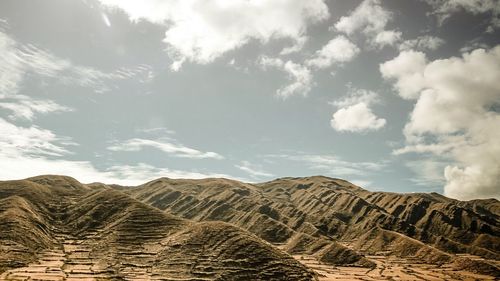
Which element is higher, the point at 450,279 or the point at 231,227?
the point at 231,227

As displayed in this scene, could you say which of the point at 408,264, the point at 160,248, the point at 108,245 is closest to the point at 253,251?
the point at 160,248

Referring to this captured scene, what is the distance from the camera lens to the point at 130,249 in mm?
148000

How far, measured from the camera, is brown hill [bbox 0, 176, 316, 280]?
124 m

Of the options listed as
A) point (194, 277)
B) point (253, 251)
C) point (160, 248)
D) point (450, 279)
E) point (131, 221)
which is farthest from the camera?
point (131, 221)

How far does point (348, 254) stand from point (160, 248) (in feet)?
305

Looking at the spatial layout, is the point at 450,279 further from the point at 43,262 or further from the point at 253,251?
the point at 43,262

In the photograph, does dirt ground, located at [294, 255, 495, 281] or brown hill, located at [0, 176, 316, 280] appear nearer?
brown hill, located at [0, 176, 316, 280]

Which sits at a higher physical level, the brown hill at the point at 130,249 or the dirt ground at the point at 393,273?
Result: the brown hill at the point at 130,249

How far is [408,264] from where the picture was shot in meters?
196

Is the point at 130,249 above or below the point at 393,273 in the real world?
above

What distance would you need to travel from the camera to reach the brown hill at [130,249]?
405 feet

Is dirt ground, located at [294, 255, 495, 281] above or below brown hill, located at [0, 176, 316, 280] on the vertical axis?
below

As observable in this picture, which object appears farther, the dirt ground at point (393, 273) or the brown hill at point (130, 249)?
the dirt ground at point (393, 273)

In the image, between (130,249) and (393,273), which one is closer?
(130,249)
